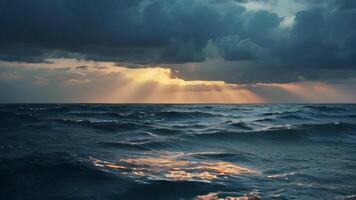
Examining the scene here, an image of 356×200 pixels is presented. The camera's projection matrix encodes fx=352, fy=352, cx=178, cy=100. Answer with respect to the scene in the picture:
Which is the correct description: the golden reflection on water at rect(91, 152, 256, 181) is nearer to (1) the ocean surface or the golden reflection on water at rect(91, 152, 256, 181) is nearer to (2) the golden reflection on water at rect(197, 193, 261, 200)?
→ (1) the ocean surface

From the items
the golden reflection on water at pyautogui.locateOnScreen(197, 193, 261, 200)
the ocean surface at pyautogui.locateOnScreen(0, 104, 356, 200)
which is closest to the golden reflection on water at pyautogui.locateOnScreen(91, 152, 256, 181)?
the ocean surface at pyautogui.locateOnScreen(0, 104, 356, 200)

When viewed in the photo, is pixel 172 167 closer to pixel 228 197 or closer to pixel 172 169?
pixel 172 169

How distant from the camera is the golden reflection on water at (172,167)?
11.7 metres

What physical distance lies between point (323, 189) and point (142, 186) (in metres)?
5.25

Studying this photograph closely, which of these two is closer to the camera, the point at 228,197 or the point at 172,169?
the point at 228,197

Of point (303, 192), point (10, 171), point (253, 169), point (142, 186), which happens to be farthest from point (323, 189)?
point (10, 171)

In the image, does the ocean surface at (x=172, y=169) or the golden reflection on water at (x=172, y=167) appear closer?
the ocean surface at (x=172, y=169)

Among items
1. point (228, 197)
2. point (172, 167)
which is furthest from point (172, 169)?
point (228, 197)

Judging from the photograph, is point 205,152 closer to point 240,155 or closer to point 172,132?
point 240,155

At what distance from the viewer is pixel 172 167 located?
43.3 ft

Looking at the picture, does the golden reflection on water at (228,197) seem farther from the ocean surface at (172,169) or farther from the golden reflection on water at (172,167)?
the golden reflection on water at (172,167)

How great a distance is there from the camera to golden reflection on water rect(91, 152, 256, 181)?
462 inches

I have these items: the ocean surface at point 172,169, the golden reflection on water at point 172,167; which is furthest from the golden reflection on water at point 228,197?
the golden reflection on water at point 172,167

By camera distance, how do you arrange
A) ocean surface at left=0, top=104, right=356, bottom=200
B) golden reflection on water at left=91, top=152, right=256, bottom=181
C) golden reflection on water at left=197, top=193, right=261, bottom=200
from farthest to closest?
golden reflection on water at left=91, top=152, right=256, bottom=181, ocean surface at left=0, top=104, right=356, bottom=200, golden reflection on water at left=197, top=193, right=261, bottom=200
